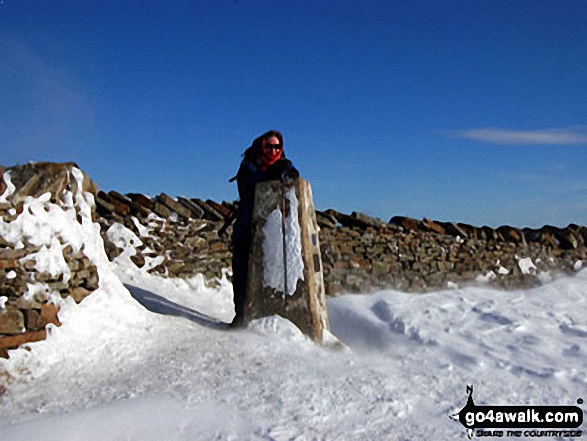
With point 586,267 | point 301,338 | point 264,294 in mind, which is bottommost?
point 301,338

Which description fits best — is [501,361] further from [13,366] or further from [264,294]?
[13,366]

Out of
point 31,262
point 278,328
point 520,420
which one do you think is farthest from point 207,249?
point 520,420

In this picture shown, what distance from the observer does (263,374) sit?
3770 mm

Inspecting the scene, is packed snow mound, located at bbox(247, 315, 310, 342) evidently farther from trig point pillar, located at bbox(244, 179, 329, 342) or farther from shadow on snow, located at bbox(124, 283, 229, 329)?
shadow on snow, located at bbox(124, 283, 229, 329)

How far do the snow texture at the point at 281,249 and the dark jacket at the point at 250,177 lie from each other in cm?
20

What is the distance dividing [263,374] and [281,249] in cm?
136

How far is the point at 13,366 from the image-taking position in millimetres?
3768

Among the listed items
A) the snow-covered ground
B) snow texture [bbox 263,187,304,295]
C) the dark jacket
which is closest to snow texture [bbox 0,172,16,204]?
the snow-covered ground

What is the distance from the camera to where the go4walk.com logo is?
327 cm

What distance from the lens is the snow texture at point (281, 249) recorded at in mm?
4805

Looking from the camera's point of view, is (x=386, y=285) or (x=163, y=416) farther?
(x=386, y=285)

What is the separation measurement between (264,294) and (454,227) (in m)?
6.43

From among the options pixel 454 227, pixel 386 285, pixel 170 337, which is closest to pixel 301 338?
pixel 170 337

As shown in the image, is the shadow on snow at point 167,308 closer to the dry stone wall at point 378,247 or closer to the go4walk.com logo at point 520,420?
the dry stone wall at point 378,247
